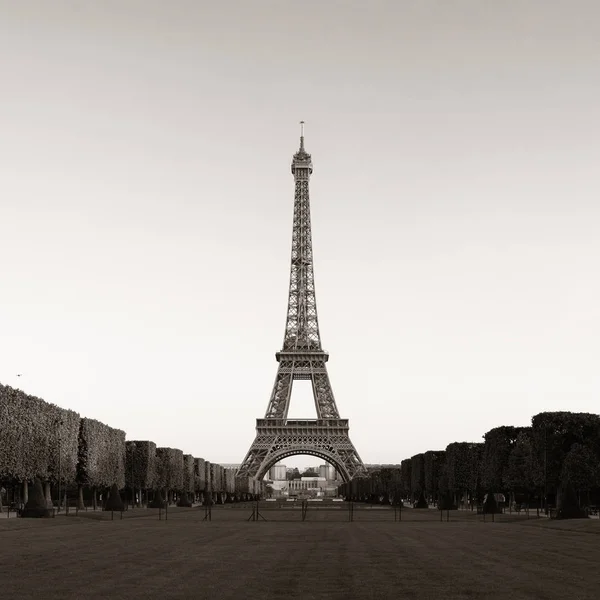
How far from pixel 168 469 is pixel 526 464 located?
136 ft

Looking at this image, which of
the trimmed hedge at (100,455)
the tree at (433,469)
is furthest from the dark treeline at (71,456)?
the tree at (433,469)

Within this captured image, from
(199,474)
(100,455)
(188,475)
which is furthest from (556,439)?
(199,474)

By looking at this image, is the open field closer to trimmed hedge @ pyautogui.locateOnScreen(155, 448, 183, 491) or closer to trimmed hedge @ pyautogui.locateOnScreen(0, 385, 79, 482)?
trimmed hedge @ pyautogui.locateOnScreen(0, 385, 79, 482)

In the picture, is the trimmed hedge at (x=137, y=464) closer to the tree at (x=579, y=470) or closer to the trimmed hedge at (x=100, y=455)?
the trimmed hedge at (x=100, y=455)

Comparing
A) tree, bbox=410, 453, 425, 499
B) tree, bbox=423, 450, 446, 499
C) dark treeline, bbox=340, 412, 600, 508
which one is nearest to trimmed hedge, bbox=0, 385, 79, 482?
dark treeline, bbox=340, 412, 600, 508

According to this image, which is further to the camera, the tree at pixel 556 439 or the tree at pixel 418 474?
the tree at pixel 418 474

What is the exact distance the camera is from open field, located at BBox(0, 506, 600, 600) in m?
18.9

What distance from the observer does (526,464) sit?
234ft

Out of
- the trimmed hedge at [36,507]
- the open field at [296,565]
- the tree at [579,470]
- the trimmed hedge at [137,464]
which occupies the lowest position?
the open field at [296,565]

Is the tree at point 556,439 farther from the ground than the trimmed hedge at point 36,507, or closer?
farther from the ground

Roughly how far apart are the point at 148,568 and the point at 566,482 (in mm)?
45848

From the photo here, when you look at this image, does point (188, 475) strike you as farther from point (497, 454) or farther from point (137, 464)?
point (497, 454)

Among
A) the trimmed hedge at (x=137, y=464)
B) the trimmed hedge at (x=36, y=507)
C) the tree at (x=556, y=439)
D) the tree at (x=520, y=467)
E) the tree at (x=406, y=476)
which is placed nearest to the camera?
the trimmed hedge at (x=36, y=507)

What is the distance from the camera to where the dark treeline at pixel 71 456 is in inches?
2304
